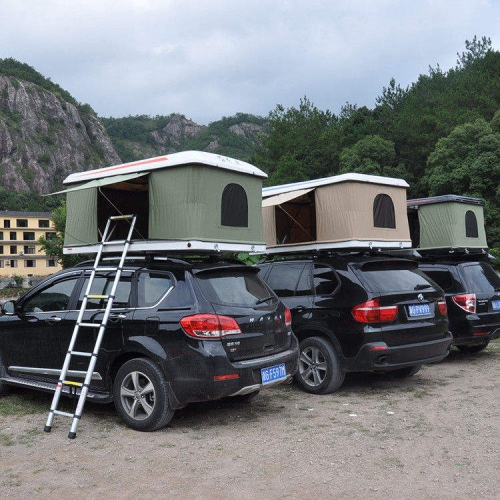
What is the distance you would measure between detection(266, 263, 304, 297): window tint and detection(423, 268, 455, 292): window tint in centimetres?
260

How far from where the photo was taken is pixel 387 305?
6.75 m

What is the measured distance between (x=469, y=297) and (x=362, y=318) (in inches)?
111

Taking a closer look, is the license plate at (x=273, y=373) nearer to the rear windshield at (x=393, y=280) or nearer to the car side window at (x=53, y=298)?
the rear windshield at (x=393, y=280)

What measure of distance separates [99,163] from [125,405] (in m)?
178

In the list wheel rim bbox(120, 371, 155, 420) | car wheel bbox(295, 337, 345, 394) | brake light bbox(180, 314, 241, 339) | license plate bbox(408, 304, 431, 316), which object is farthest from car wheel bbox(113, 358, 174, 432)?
license plate bbox(408, 304, 431, 316)

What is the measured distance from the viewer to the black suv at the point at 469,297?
865cm

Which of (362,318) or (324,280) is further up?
(324,280)

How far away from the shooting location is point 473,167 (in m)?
34.2

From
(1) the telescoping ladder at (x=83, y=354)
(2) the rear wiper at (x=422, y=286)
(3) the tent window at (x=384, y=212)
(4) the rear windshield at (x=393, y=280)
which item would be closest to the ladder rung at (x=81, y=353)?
(1) the telescoping ladder at (x=83, y=354)

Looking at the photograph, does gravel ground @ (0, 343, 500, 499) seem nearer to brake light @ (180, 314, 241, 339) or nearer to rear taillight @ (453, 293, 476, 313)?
brake light @ (180, 314, 241, 339)

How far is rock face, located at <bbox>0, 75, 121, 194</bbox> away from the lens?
15488 cm

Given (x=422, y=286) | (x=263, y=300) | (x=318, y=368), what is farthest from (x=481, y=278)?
(x=263, y=300)

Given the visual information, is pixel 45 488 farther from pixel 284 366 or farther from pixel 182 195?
pixel 182 195

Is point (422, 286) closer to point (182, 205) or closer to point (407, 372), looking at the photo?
point (407, 372)
